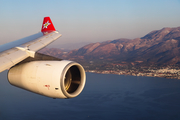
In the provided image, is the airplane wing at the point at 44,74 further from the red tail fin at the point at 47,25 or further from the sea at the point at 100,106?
the sea at the point at 100,106

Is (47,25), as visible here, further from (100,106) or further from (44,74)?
(100,106)

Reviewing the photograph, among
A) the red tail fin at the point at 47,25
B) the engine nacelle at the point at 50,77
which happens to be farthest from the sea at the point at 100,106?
the engine nacelle at the point at 50,77

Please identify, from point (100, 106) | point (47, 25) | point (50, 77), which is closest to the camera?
point (50, 77)

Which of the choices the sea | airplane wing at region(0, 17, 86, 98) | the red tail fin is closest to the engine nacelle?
airplane wing at region(0, 17, 86, 98)

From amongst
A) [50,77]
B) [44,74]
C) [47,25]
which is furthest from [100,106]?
[50,77]

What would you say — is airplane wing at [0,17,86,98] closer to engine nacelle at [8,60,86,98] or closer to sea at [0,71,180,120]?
engine nacelle at [8,60,86,98]

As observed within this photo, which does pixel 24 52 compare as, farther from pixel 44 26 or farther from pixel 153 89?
pixel 153 89

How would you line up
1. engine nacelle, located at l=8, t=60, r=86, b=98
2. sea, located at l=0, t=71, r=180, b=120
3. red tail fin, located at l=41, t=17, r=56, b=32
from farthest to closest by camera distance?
sea, located at l=0, t=71, r=180, b=120 → red tail fin, located at l=41, t=17, r=56, b=32 → engine nacelle, located at l=8, t=60, r=86, b=98

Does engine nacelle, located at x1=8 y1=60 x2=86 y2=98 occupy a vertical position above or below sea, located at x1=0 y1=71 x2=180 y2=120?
above
